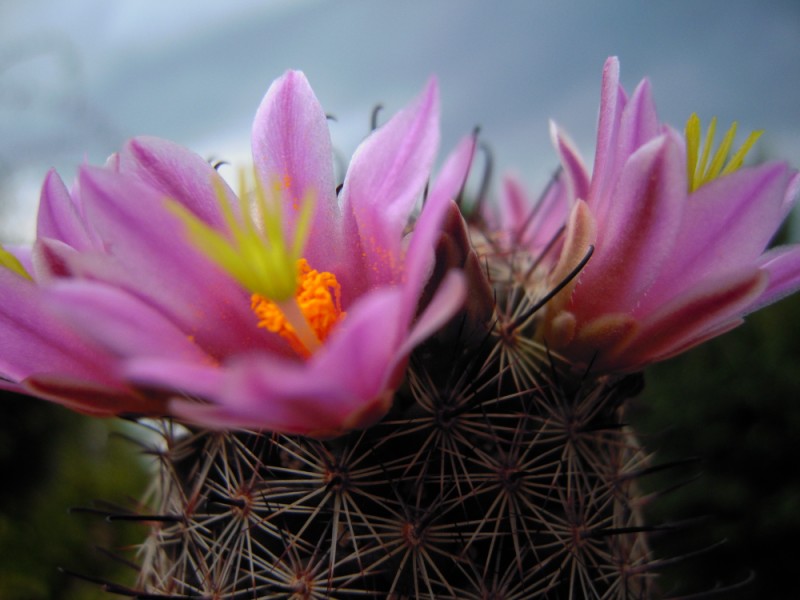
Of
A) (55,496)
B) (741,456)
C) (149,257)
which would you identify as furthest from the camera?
(55,496)

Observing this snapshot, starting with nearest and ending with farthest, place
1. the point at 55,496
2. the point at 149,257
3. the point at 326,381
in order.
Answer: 1. the point at 326,381
2. the point at 149,257
3. the point at 55,496

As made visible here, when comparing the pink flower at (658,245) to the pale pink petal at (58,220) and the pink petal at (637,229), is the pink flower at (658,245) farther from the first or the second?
the pale pink petal at (58,220)

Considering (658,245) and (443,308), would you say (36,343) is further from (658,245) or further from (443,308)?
(658,245)

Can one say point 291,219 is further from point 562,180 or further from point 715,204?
point 562,180

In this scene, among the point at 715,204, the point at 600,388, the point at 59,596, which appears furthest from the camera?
the point at 59,596

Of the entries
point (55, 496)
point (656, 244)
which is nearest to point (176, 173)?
point (656, 244)

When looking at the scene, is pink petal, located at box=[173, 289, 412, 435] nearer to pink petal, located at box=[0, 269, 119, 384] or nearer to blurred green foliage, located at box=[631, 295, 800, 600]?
pink petal, located at box=[0, 269, 119, 384]

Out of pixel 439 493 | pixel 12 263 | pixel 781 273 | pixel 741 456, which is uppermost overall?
pixel 12 263

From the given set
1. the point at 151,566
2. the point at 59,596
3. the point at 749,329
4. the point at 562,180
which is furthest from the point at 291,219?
the point at 749,329
